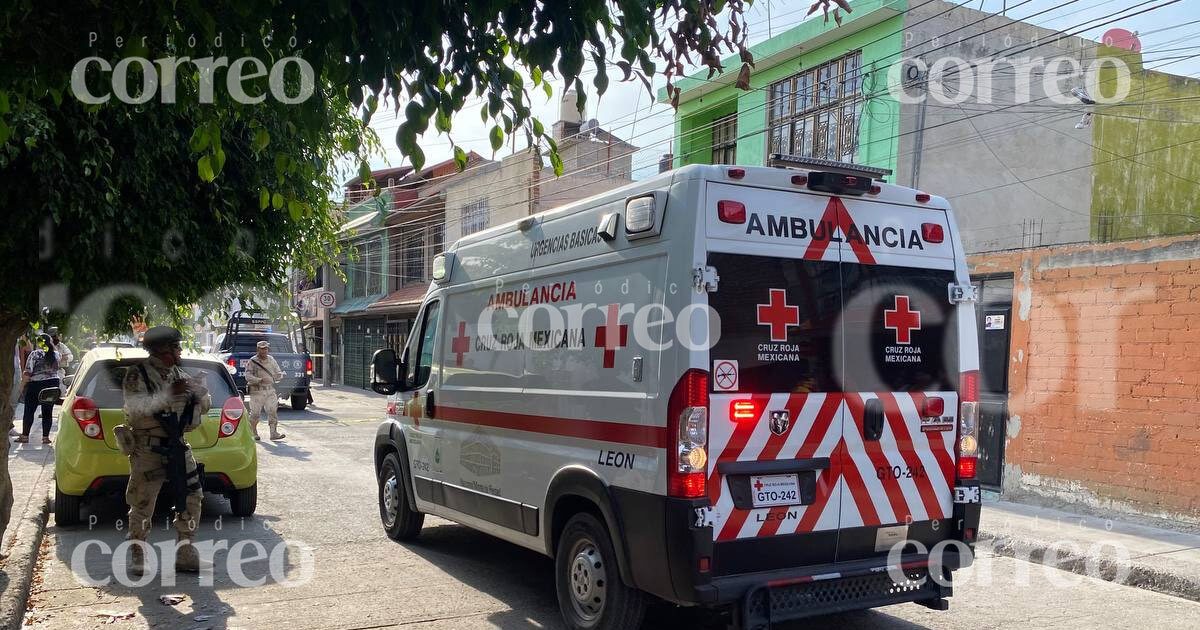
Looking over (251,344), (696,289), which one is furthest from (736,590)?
(251,344)

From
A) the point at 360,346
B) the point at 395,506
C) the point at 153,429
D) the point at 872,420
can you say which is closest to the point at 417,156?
the point at 872,420

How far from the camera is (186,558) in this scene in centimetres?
663

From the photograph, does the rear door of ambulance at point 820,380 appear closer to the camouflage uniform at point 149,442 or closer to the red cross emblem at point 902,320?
the red cross emblem at point 902,320

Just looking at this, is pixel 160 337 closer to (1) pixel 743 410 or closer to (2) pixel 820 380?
(1) pixel 743 410

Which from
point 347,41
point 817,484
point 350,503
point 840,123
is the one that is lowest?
point 350,503

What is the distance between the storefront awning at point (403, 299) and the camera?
1159 inches

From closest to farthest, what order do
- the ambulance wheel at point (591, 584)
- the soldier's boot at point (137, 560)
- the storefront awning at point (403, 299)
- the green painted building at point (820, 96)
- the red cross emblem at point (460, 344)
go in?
the ambulance wheel at point (591, 584), the soldier's boot at point (137, 560), the red cross emblem at point (460, 344), the green painted building at point (820, 96), the storefront awning at point (403, 299)

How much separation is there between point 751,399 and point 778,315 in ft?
1.52

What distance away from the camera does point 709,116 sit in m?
21.4

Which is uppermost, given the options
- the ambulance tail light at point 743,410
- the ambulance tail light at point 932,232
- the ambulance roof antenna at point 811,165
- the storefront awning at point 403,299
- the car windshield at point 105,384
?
the storefront awning at point 403,299

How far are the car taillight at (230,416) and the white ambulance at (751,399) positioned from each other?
12.6 feet

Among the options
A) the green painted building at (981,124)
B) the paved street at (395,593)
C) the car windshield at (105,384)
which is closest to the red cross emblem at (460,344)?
the paved street at (395,593)

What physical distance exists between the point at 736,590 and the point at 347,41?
118 inches

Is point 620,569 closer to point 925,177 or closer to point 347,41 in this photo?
point 347,41
